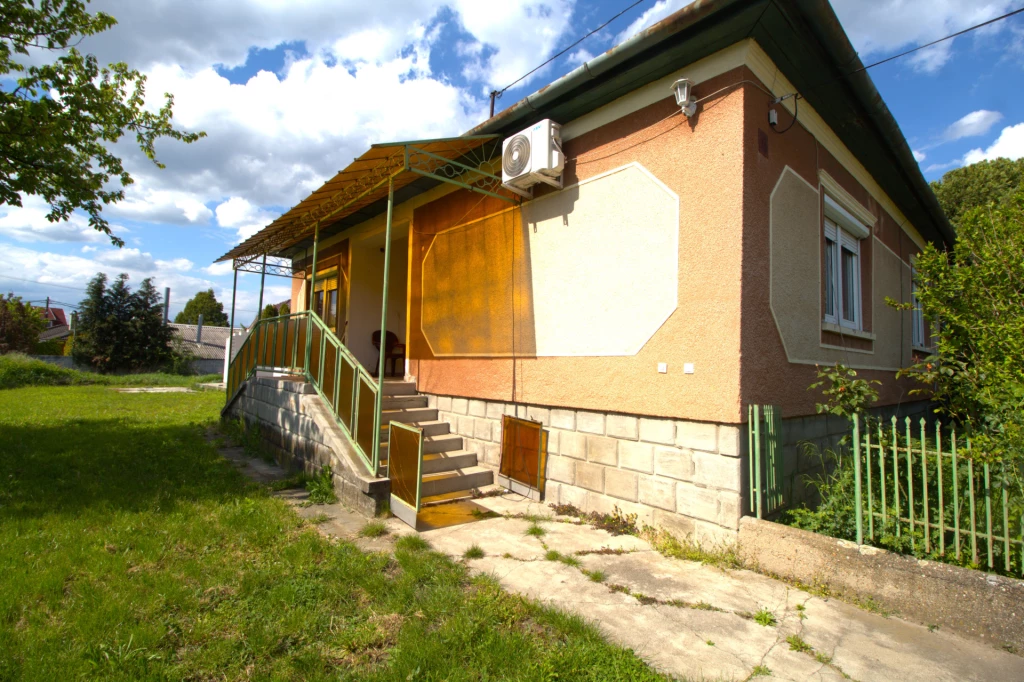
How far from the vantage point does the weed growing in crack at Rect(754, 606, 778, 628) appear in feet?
10.5

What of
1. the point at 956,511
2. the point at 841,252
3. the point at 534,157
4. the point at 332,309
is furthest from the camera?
the point at 332,309

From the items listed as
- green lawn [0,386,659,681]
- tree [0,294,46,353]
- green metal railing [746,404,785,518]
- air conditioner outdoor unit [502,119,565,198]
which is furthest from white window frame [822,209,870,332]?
tree [0,294,46,353]

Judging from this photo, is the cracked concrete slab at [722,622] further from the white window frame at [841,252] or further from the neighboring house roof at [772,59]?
the neighboring house roof at [772,59]

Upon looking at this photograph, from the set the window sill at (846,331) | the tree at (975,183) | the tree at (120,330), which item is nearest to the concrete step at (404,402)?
the window sill at (846,331)

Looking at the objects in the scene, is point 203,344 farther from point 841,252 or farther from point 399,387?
point 841,252

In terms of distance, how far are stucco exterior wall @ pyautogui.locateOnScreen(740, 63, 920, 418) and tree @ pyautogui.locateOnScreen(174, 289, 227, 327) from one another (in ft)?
200

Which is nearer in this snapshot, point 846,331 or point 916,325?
point 846,331

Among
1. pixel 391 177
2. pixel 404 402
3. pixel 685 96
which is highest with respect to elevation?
pixel 685 96

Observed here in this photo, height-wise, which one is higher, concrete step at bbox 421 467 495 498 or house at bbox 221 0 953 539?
house at bbox 221 0 953 539

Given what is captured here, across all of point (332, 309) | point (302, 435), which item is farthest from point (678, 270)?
point (332, 309)

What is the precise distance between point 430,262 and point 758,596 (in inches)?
239

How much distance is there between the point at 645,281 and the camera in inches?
196

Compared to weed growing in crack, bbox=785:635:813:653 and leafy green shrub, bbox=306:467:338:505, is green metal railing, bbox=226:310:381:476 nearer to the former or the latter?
leafy green shrub, bbox=306:467:338:505

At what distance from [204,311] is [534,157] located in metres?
60.2
